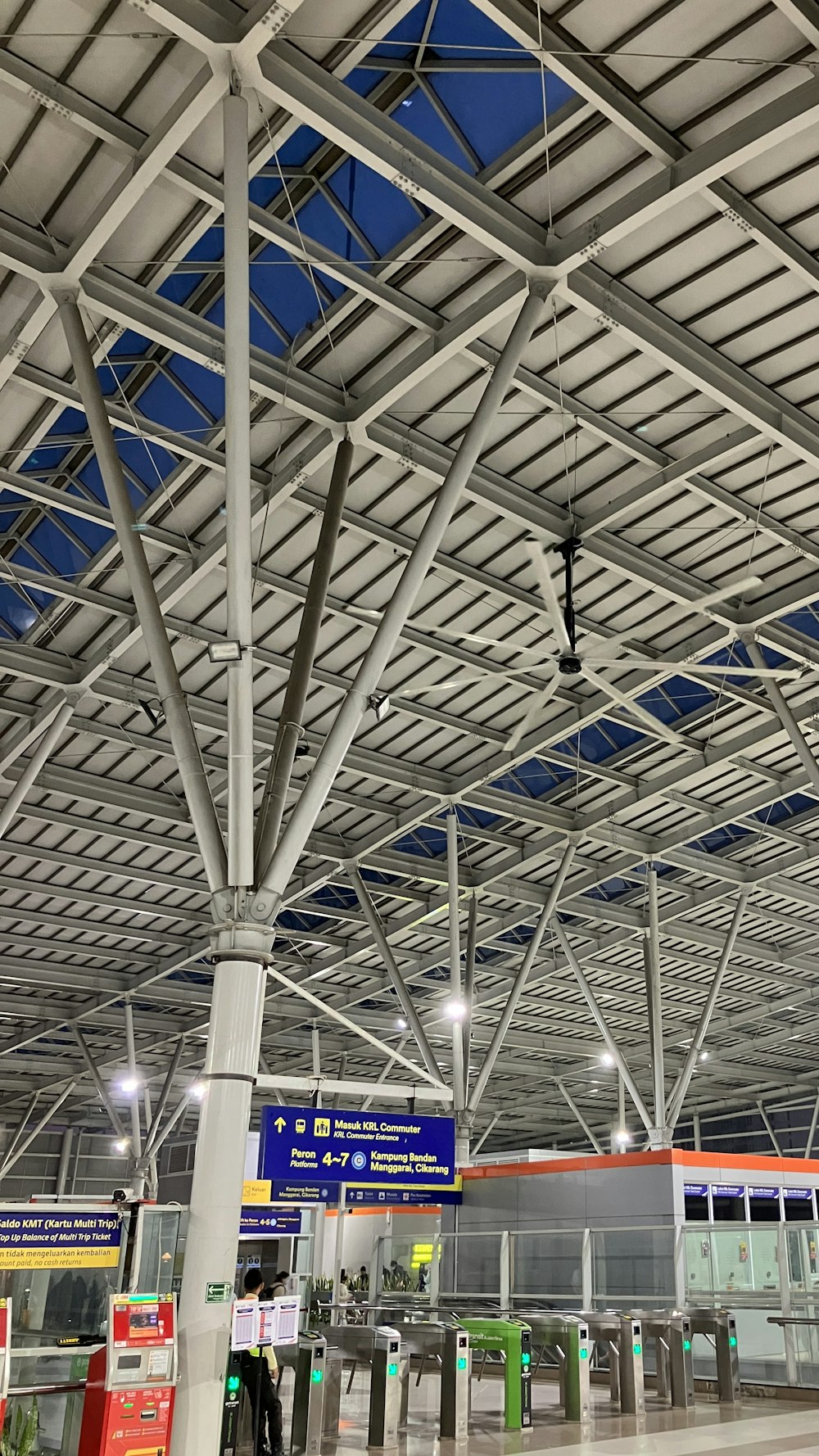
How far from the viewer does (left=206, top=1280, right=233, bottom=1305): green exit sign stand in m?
10.3

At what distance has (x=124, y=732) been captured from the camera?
21.9m

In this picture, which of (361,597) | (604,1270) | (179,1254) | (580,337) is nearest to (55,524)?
(361,597)

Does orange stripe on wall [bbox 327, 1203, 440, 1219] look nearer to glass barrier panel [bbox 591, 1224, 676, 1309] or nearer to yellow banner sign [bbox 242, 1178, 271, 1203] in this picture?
glass barrier panel [bbox 591, 1224, 676, 1309]

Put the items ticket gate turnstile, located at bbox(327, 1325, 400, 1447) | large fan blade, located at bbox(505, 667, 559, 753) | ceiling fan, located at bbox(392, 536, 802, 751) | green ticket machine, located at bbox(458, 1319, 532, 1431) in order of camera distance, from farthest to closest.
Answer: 1. green ticket machine, located at bbox(458, 1319, 532, 1431)
2. large fan blade, located at bbox(505, 667, 559, 753)
3. ticket gate turnstile, located at bbox(327, 1325, 400, 1447)
4. ceiling fan, located at bbox(392, 536, 802, 751)

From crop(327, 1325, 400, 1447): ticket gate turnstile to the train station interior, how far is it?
0.41 feet

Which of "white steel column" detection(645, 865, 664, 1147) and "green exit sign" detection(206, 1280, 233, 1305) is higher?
"white steel column" detection(645, 865, 664, 1147)

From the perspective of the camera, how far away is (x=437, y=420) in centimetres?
1527

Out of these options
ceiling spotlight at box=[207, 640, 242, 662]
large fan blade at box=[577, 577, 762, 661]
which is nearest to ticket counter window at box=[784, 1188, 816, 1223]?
large fan blade at box=[577, 577, 762, 661]

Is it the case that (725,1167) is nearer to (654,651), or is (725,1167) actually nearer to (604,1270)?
(604,1270)

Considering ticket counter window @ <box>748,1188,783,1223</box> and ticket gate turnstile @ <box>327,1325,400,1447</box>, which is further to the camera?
ticket counter window @ <box>748,1188,783,1223</box>

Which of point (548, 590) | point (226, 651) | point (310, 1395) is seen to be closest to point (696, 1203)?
point (310, 1395)

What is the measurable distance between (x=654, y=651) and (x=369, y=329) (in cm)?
903

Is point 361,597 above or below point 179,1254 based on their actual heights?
above

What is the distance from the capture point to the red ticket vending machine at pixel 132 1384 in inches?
380
